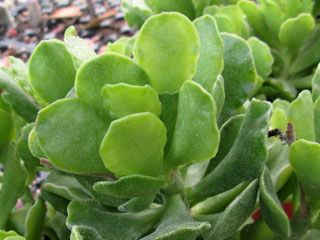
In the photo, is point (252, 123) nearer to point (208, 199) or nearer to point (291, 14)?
point (208, 199)

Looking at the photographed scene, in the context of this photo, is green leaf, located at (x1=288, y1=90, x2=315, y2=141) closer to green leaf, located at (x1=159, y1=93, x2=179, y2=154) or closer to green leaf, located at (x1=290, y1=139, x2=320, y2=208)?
green leaf, located at (x1=290, y1=139, x2=320, y2=208)

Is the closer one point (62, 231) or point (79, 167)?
point (79, 167)

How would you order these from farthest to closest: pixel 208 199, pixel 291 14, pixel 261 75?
pixel 291 14 < pixel 261 75 < pixel 208 199

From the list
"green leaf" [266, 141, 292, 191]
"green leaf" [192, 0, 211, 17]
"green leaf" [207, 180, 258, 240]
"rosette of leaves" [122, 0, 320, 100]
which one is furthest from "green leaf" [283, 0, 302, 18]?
"green leaf" [207, 180, 258, 240]

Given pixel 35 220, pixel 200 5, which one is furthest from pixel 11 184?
pixel 200 5

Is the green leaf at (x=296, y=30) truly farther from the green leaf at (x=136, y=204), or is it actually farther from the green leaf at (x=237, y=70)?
the green leaf at (x=136, y=204)

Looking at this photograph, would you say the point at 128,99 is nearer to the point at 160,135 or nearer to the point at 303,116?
the point at 160,135

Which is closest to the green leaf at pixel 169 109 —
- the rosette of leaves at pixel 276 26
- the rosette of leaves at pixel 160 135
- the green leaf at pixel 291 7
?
the rosette of leaves at pixel 160 135

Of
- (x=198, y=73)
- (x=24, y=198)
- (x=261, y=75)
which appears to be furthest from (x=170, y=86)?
(x=24, y=198)
